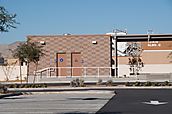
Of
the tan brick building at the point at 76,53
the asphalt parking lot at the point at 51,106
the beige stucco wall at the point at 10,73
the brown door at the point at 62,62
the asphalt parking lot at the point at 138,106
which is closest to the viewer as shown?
the asphalt parking lot at the point at 138,106

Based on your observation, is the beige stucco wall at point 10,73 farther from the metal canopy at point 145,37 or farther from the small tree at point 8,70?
the metal canopy at point 145,37

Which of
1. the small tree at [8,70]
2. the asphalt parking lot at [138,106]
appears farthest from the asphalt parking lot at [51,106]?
the small tree at [8,70]

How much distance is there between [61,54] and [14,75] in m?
10.8

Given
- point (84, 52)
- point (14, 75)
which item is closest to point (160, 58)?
point (84, 52)

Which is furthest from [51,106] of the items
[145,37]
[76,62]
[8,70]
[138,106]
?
[8,70]

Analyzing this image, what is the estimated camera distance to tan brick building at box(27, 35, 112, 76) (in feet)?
109

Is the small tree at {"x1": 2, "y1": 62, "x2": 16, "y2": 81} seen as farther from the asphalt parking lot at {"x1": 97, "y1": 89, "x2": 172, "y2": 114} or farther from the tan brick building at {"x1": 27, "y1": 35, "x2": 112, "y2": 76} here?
the asphalt parking lot at {"x1": 97, "y1": 89, "x2": 172, "y2": 114}

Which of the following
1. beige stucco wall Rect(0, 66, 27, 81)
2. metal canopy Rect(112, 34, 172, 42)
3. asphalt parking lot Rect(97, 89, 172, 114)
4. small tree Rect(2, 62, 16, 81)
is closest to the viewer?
asphalt parking lot Rect(97, 89, 172, 114)

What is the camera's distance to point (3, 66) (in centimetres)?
4062

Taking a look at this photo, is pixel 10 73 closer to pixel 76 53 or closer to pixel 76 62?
pixel 76 62

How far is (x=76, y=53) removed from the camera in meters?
33.5

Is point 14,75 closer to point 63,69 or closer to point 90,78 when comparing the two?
point 63,69

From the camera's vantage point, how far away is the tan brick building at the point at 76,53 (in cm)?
3309

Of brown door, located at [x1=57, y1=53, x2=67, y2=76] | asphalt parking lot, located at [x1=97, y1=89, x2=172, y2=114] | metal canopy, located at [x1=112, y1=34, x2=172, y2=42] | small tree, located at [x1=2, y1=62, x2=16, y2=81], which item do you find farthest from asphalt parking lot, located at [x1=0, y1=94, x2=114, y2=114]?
small tree, located at [x1=2, y1=62, x2=16, y2=81]
